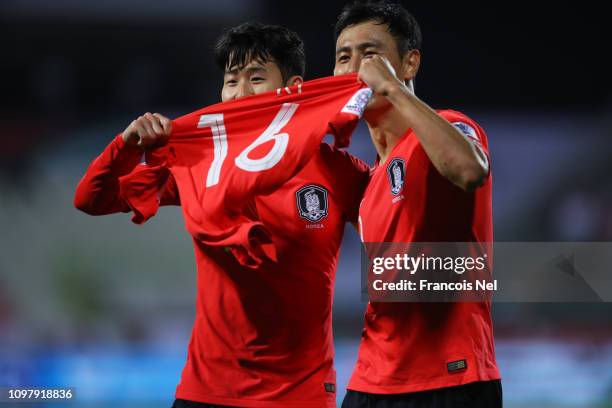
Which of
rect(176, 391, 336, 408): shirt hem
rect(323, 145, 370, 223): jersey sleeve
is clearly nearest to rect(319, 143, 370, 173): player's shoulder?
rect(323, 145, 370, 223): jersey sleeve

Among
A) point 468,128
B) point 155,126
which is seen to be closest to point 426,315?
point 468,128

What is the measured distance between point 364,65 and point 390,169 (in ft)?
0.84

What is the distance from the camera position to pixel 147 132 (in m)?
1.99

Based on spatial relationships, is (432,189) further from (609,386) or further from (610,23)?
(610,23)

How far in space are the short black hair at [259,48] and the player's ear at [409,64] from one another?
35 centimetres

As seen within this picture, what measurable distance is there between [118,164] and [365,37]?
2.40 ft

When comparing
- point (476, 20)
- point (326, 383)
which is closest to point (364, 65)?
point (326, 383)

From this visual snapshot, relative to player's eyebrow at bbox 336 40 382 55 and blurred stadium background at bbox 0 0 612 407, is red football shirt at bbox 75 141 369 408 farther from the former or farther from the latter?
blurred stadium background at bbox 0 0 612 407

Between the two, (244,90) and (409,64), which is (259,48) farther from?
(409,64)

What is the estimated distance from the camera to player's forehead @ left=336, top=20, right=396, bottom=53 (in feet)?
6.82

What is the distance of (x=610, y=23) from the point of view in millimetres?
4836

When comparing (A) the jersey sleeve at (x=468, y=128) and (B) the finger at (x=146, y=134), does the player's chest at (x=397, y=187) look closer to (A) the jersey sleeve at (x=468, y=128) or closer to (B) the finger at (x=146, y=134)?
(A) the jersey sleeve at (x=468, y=128)

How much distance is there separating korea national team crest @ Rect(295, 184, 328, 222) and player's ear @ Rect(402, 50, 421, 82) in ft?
1.28

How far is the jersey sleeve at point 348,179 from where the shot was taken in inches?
83.4
